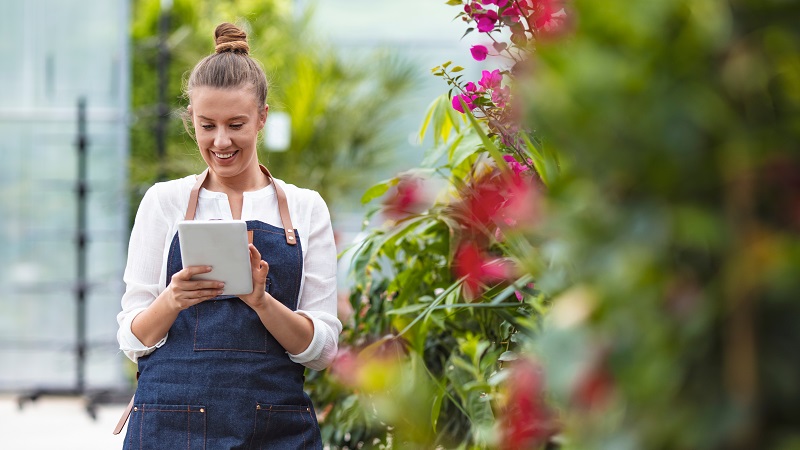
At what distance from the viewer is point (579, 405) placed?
606mm

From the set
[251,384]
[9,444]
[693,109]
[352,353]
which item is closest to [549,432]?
[693,109]

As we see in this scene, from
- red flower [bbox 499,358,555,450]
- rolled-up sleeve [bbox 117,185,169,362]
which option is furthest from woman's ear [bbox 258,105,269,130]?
red flower [bbox 499,358,555,450]

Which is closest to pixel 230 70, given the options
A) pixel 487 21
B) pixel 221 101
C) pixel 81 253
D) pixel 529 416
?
pixel 221 101

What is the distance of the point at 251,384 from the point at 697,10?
1.35 meters

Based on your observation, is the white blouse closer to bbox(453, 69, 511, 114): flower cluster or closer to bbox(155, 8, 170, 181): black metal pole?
bbox(453, 69, 511, 114): flower cluster

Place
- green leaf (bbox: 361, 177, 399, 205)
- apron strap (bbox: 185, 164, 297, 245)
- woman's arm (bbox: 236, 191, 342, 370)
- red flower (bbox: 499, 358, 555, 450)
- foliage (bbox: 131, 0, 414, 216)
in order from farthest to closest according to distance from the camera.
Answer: foliage (bbox: 131, 0, 414, 216) < green leaf (bbox: 361, 177, 399, 205) < apron strap (bbox: 185, 164, 297, 245) < woman's arm (bbox: 236, 191, 342, 370) < red flower (bbox: 499, 358, 555, 450)

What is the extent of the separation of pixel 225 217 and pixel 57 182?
18.1 feet

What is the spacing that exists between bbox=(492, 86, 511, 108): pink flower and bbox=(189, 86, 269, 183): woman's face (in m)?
0.43

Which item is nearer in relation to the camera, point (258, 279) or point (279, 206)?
point (258, 279)

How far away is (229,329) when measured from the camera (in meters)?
1.78

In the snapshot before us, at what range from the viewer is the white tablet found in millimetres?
1640

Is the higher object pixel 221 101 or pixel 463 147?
pixel 221 101

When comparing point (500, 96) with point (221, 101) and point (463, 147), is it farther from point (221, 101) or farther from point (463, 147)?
point (221, 101)

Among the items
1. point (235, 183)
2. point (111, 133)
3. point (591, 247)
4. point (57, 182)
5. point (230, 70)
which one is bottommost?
point (57, 182)
